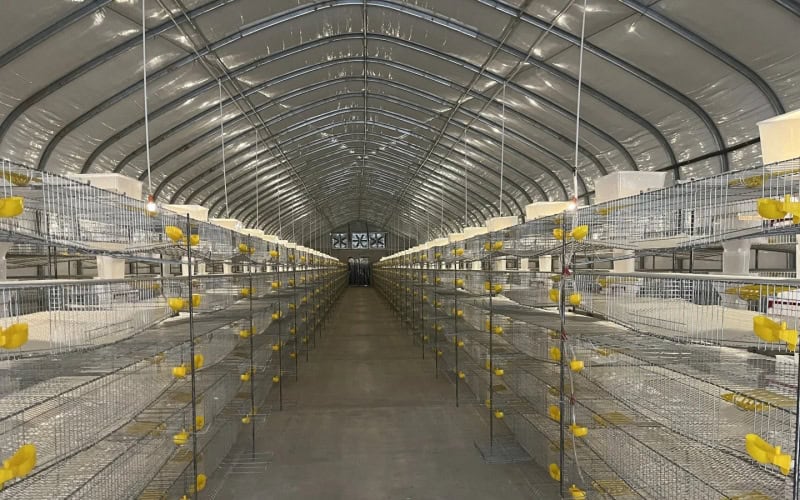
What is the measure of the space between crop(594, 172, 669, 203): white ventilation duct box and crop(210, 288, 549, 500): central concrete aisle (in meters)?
2.68

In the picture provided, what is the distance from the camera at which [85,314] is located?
10.6ft

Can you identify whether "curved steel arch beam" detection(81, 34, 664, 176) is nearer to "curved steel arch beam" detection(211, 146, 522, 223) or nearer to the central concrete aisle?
the central concrete aisle

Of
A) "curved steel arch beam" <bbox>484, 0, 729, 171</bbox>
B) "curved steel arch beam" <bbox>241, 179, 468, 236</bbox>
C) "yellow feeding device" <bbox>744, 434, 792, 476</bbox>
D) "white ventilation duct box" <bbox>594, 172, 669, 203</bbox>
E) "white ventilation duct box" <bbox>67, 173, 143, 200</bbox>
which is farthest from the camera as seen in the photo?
"curved steel arch beam" <bbox>241, 179, 468, 236</bbox>

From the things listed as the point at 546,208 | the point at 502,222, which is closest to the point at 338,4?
the point at 502,222

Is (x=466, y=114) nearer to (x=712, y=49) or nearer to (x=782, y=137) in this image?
(x=712, y=49)

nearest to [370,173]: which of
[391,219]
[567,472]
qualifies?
[391,219]

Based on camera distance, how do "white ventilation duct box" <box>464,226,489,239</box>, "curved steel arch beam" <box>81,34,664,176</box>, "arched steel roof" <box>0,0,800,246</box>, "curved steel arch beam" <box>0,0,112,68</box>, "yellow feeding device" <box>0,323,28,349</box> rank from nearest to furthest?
"yellow feeding device" <box>0,323,28,349</box> < "curved steel arch beam" <box>0,0,112,68</box> < "arched steel roof" <box>0,0,800,246</box> < "curved steel arch beam" <box>81,34,664,176</box> < "white ventilation duct box" <box>464,226,489,239</box>

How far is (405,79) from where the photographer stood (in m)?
9.73

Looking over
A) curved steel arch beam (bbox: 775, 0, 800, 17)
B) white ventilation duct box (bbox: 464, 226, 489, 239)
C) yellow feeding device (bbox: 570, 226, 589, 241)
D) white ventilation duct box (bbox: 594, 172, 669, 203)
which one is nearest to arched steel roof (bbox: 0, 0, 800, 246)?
curved steel arch beam (bbox: 775, 0, 800, 17)

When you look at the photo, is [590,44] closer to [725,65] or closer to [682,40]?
[682,40]

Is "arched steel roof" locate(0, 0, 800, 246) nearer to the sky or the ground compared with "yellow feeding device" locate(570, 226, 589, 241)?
nearer to the sky

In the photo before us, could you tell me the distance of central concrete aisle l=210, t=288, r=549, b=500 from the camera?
4324 mm

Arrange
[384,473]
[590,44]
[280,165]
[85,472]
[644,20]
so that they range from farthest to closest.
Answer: [280,165] < [590,44] < [644,20] < [384,473] < [85,472]

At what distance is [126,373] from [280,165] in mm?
12676
